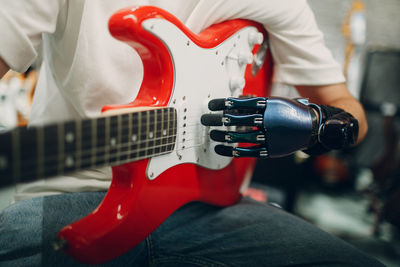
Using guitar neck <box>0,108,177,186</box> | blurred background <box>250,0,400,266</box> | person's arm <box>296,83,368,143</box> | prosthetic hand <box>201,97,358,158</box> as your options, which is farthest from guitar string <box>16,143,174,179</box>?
blurred background <box>250,0,400,266</box>

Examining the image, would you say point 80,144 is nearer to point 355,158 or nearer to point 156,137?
→ point 156,137

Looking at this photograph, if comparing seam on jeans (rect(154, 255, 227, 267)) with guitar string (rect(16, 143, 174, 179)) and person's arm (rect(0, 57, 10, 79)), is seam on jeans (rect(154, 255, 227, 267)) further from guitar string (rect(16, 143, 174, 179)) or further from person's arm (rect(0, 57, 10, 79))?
person's arm (rect(0, 57, 10, 79))

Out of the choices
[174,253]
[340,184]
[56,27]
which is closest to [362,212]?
[340,184]

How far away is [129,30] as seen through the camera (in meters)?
0.45

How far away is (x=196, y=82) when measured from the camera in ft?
1.93

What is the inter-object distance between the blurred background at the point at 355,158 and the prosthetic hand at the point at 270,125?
0.54 meters

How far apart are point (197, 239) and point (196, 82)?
0.33 meters

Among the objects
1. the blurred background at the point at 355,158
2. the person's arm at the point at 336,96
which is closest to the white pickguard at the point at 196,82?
the person's arm at the point at 336,96

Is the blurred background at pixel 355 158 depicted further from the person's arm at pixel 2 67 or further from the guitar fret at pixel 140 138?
the person's arm at pixel 2 67

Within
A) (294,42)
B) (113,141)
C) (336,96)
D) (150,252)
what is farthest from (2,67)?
(336,96)

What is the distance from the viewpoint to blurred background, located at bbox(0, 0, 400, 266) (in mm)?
1782

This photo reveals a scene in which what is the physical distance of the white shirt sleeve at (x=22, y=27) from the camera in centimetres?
45

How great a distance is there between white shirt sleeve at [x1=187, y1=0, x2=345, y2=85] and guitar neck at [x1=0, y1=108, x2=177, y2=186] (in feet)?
1.29

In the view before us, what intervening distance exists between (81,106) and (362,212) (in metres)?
2.29
